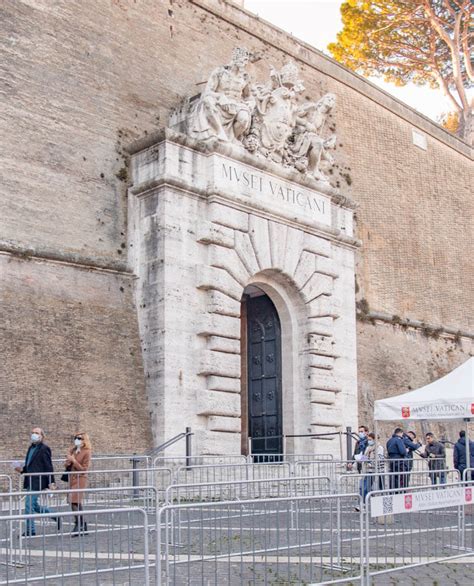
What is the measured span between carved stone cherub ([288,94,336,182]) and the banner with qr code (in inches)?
421

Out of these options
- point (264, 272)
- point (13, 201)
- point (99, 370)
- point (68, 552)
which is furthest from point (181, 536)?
point (264, 272)

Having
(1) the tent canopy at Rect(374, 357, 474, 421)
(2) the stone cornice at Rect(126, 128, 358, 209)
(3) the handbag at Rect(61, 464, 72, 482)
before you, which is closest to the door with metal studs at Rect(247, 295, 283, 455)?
(2) the stone cornice at Rect(126, 128, 358, 209)

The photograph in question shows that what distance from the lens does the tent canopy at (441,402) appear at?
36.9 feet

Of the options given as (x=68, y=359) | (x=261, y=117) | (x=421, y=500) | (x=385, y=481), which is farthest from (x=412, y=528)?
(x=261, y=117)

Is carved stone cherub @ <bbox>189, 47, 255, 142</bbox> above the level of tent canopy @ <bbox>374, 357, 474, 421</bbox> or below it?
above

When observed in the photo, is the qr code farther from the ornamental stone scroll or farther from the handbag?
the ornamental stone scroll

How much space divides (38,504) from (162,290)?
6.01 metres

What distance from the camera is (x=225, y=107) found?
1644cm

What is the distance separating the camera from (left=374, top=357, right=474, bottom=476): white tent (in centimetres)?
1123

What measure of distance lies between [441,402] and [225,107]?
7.51m

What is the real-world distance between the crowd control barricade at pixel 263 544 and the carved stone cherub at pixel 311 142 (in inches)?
453

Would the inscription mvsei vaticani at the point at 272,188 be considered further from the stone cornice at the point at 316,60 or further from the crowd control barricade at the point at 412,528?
the crowd control barricade at the point at 412,528

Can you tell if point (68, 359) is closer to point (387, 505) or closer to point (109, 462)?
point (109, 462)

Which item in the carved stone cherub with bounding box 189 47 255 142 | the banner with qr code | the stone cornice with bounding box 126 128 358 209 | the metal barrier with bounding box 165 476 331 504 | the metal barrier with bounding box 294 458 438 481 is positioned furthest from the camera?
the carved stone cherub with bounding box 189 47 255 142
